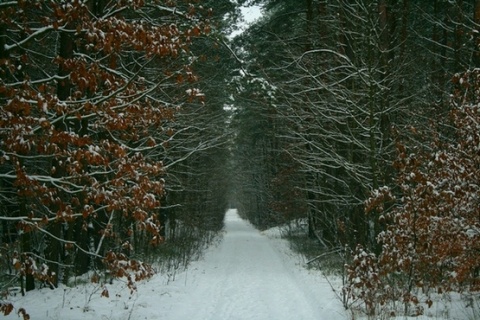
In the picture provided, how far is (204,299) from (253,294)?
148 cm

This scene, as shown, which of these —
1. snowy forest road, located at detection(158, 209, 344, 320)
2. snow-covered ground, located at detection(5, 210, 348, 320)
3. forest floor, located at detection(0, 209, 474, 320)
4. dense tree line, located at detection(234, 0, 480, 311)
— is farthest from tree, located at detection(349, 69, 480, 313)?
snowy forest road, located at detection(158, 209, 344, 320)

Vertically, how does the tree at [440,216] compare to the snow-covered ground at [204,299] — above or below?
above

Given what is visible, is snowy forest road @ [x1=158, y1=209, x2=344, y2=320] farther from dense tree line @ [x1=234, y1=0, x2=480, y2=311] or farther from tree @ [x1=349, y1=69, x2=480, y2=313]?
tree @ [x1=349, y1=69, x2=480, y2=313]

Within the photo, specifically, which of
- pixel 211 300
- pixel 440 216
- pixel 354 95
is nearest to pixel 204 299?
pixel 211 300

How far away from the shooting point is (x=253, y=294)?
10.9 m

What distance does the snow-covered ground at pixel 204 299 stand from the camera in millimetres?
8289

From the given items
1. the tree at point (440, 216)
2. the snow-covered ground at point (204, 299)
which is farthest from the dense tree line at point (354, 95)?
the snow-covered ground at point (204, 299)

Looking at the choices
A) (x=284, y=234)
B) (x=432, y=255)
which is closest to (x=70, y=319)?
(x=432, y=255)

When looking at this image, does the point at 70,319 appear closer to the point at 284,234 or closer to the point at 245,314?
the point at 245,314

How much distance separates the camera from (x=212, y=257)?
765 inches

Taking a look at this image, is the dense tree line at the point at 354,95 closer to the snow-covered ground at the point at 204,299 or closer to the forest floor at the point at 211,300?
the forest floor at the point at 211,300

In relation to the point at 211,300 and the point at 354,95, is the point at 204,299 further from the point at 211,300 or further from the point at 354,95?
the point at 354,95

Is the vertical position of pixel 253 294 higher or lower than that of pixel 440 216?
lower

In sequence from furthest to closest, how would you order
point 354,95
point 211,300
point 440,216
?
point 354,95
point 211,300
point 440,216
